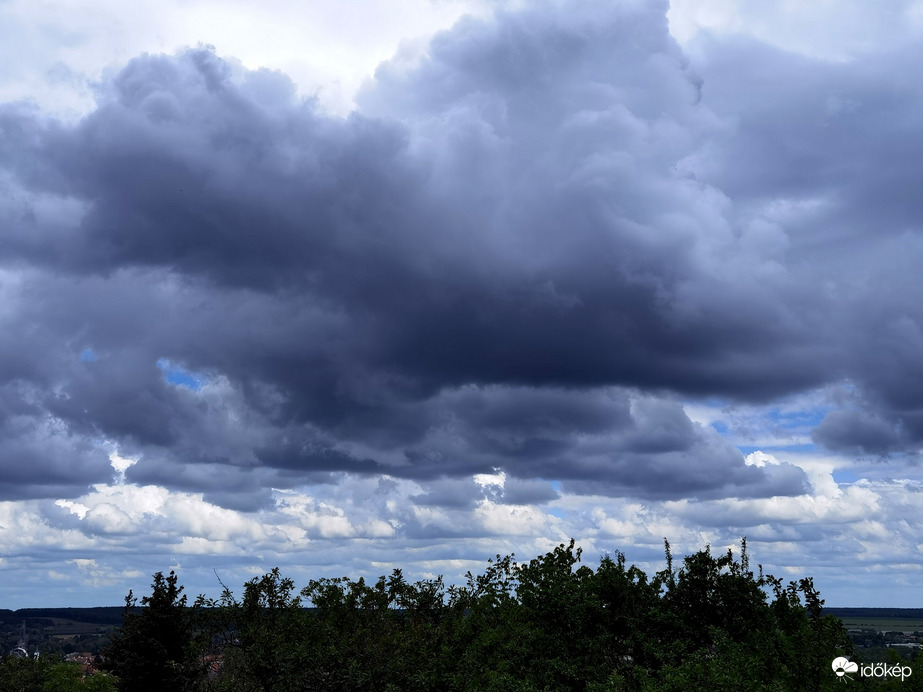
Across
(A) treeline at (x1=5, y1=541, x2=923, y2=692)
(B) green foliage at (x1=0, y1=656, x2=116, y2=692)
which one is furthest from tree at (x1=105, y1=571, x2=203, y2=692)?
(A) treeline at (x1=5, y1=541, x2=923, y2=692)

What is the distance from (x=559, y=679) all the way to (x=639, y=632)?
4418mm

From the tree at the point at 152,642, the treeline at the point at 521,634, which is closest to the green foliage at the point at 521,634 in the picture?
the treeline at the point at 521,634

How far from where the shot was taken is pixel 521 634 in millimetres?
38969

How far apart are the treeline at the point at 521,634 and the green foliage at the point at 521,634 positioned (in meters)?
0.06

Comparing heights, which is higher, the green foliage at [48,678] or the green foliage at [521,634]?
the green foliage at [521,634]

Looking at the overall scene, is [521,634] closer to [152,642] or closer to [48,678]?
[152,642]

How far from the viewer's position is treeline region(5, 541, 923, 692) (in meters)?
35.1

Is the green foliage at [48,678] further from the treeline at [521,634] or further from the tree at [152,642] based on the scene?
the treeline at [521,634]

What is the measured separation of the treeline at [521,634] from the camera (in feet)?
115

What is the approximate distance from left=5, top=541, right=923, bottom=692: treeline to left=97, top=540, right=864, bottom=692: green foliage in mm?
62

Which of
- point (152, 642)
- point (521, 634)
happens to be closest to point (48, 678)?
point (152, 642)

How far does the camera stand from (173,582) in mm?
62875

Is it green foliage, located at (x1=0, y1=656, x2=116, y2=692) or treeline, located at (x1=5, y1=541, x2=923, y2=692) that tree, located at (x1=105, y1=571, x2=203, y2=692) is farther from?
treeline, located at (x1=5, y1=541, x2=923, y2=692)

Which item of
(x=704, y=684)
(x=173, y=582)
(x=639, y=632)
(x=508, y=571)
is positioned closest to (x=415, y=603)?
(x=508, y=571)
